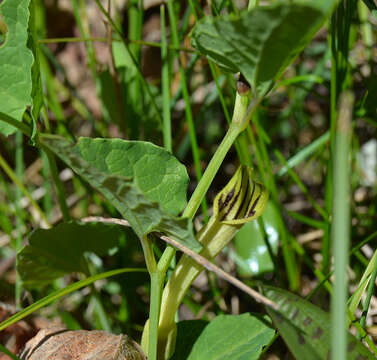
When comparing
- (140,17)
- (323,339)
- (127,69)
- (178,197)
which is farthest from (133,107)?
(323,339)

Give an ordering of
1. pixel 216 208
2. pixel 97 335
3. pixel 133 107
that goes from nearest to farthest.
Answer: pixel 216 208
pixel 97 335
pixel 133 107

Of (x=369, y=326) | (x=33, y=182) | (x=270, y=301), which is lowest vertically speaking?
(x=369, y=326)

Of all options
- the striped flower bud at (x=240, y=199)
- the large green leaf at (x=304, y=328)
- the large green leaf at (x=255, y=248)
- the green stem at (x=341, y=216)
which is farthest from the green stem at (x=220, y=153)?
the large green leaf at (x=255, y=248)

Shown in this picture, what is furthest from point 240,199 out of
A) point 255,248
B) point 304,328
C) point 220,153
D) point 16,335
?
point 16,335

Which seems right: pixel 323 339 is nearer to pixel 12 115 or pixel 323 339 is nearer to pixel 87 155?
pixel 87 155

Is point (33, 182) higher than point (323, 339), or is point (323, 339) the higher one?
point (323, 339)

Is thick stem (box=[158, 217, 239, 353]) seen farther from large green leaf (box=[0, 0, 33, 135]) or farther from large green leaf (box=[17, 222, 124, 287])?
large green leaf (box=[0, 0, 33, 135])

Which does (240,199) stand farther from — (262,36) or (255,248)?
(255,248)
